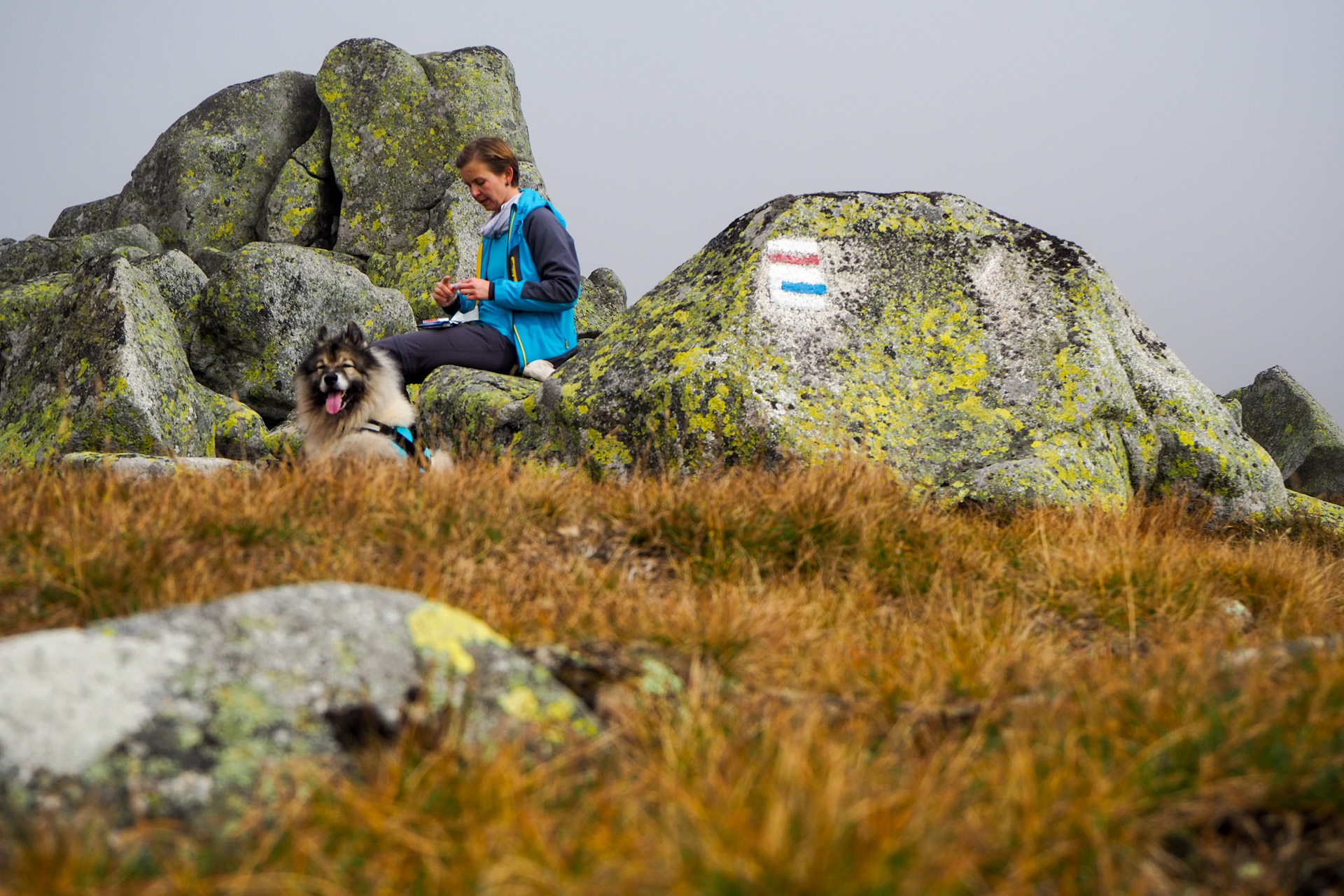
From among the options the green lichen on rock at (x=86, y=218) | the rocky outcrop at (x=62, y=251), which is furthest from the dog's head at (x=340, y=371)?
the green lichen on rock at (x=86, y=218)

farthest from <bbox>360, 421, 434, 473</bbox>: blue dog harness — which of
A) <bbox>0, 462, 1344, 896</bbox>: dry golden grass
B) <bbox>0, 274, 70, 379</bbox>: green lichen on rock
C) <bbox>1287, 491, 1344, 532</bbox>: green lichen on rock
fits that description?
<bbox>0, 274, 70, 379</bbox>: green lichen on rock

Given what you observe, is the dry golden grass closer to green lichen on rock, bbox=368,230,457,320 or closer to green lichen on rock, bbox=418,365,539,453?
green lichen on rock, bbox=418,365,539,453

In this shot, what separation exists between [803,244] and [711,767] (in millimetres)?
5515

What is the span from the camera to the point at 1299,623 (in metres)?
4.02

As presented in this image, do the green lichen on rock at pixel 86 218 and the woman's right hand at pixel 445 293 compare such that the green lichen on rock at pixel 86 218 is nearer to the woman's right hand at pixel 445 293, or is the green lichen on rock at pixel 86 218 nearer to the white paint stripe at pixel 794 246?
the woman's right hand at pixel 445 293

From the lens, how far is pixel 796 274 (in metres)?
6.76

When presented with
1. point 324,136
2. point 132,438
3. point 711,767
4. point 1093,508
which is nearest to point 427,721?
point 711,767

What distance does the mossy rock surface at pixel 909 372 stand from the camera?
6.07 m

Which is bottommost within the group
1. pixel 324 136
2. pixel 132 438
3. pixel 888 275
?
pixel 132 438

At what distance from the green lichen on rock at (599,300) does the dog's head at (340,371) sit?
505 inches

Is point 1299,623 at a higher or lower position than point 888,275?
lower

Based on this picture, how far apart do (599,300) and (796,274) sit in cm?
1935

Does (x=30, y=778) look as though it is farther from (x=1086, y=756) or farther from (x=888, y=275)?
(x=888, y=275)

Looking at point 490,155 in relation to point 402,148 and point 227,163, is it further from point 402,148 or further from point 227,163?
point 227,163
